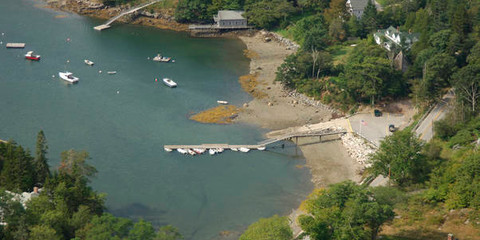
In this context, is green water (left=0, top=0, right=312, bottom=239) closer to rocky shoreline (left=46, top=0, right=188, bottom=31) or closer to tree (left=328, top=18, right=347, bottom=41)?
rocky shoreline (left=46, top=0, right=188, bottom=31)

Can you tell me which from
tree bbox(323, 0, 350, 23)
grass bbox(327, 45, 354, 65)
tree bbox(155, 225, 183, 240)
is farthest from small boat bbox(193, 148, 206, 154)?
tree bbox(323, 0, 350, 23)

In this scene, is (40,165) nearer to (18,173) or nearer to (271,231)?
(18,173)

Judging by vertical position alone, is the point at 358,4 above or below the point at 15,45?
above

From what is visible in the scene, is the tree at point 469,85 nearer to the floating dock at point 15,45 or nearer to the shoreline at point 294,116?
the shoreline at point 294,116

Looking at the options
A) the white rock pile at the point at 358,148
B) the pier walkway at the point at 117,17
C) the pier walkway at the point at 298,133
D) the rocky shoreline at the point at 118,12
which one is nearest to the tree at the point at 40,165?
the pier walkway at the point at 298,133

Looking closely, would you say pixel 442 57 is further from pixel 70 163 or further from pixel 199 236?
pixel 70 163

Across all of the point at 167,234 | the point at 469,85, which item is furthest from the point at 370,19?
the point at 167,234
